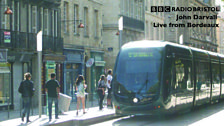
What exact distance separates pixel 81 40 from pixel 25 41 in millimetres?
9079

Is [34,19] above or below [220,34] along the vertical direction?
below

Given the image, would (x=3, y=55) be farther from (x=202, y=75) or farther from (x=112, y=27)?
(x=112, y=27)

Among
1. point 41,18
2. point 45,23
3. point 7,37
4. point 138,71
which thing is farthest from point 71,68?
point 138,71

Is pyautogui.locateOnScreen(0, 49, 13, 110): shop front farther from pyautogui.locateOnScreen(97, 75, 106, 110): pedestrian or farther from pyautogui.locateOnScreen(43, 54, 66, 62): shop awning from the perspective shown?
pyautogui.locateOnScreen(97, 75, 106, 110): pedestrian

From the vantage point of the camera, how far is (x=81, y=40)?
37.8 m

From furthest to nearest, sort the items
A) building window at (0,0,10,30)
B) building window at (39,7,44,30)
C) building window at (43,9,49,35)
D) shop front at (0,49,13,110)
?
building window at (43,9,49,35) → building window at (39,7,44,30) → building window at (0,0,10,30) → shop front at (0,49,13,110)

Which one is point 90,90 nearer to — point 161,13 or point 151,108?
point 151,108

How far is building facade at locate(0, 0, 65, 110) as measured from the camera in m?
27.6

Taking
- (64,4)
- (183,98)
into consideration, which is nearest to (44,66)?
(64,4)

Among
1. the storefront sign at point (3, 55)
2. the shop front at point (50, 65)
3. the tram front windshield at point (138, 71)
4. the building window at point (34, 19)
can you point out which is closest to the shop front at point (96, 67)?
the shop front at point (50, 65)

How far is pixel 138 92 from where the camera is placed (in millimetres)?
18281

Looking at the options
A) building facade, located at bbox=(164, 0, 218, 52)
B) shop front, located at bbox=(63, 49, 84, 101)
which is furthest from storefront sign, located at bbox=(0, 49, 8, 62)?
building facade, located at bbox=(164, 0, 218, 52)

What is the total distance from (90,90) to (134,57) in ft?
69.5

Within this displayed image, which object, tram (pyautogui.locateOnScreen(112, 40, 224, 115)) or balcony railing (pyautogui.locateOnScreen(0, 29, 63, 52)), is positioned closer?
tram (pyautogui.locateOnScreen(112, 40, 224, 115))
